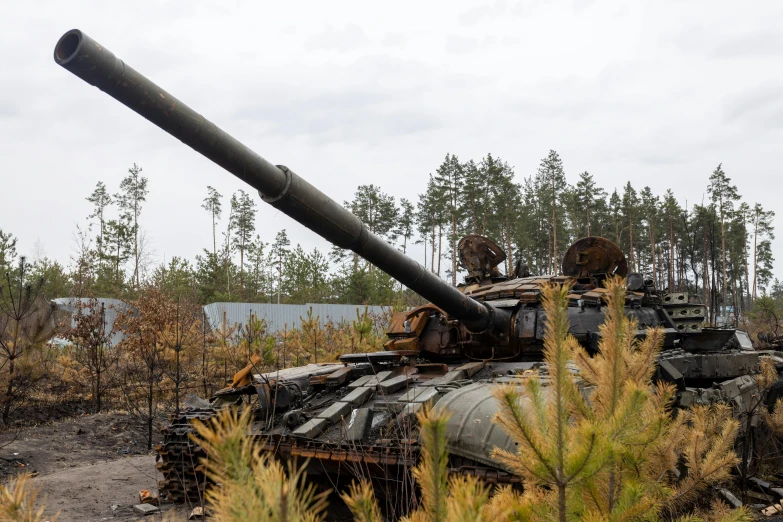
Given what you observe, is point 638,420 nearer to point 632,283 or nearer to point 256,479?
point 256,479

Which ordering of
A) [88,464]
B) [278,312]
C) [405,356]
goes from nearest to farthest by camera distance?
[405,356]
[88,464]
[278,312]

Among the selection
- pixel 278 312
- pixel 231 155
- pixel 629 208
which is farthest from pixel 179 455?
pixel 629 208

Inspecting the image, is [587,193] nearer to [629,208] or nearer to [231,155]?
[629,208]

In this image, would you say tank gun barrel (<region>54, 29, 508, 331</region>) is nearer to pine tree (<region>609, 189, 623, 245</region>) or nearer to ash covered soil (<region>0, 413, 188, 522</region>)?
ash covered soil (<region>0, 413, 188, 522</region>)

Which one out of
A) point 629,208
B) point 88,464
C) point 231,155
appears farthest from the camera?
point 629,208

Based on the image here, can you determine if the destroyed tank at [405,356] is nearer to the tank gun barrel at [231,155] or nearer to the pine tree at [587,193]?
the tank gun barrel at [231,155]

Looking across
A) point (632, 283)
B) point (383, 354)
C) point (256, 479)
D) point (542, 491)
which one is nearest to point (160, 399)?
point (383, 354)

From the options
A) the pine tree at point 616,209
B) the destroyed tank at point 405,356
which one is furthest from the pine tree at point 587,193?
the destroyed tank at point 405,356

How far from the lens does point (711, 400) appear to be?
726 cm

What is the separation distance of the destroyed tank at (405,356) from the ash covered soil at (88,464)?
820 mm

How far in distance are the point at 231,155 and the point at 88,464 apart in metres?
8.53

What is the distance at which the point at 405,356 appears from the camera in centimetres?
786

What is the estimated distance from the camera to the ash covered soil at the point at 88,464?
7.95 metres

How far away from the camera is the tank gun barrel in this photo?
385 centimetres
